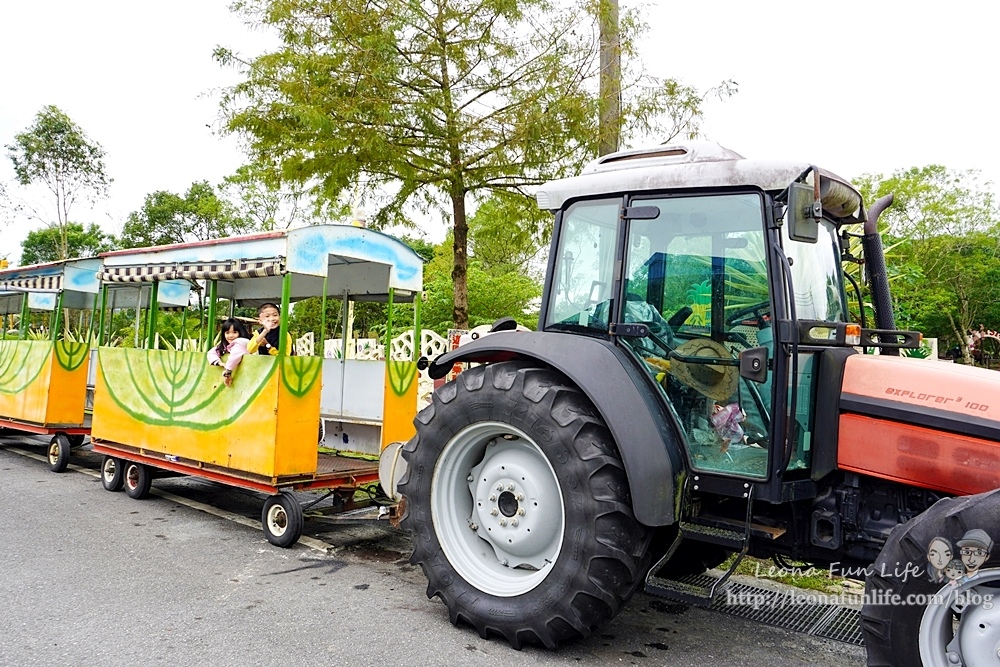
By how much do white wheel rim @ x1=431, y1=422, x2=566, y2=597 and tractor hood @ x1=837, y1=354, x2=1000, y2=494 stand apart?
1.40 m

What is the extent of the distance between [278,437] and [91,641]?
2042mm

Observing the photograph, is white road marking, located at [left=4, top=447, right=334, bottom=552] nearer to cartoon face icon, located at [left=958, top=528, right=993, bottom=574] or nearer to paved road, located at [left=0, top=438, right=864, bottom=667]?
paved road, located at [left=0, top=438, right=864, bottom=667]

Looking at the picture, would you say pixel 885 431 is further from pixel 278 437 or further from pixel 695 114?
pixel 695 114

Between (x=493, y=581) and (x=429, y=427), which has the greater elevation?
(x=429, y=427)

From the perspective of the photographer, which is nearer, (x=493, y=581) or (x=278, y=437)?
(x=493, y=581)

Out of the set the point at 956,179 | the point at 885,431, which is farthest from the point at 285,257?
the point at 956,179

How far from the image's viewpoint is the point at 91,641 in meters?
3.61

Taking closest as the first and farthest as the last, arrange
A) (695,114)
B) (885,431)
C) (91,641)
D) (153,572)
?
(885,431), (91,641), (153,572), (695,114)

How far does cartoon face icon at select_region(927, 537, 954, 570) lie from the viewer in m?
2.62

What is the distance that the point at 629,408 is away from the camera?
11.4 feet

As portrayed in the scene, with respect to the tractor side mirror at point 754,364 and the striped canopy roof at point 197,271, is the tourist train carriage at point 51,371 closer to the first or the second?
the striped canopy roof at point 197,271

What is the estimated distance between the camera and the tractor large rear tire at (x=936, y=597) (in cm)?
261

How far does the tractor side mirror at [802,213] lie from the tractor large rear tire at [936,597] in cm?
117

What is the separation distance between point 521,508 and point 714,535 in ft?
3.19
